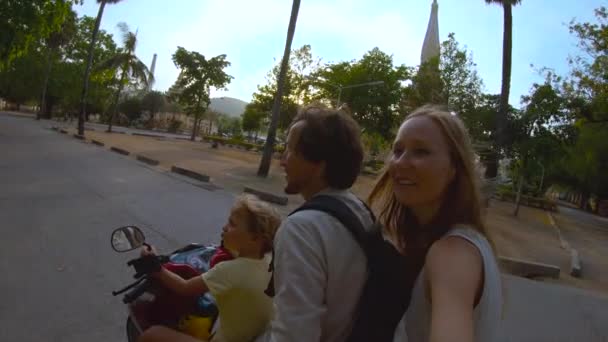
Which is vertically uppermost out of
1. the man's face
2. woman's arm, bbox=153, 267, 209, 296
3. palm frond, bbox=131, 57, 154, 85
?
palm frond, bbox=131, 57, 154, 85

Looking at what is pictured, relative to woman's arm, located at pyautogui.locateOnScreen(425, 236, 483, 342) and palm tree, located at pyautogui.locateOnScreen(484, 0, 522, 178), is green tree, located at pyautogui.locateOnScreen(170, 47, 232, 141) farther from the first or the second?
woman's arm, located at pyautogui.locateOnScreen(425, 236, 483, 342)

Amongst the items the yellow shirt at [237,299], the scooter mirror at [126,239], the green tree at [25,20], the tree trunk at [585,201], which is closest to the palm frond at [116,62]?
the green tree at [25,20]

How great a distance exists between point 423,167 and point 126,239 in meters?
1.42

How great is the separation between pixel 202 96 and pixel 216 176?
31.4m

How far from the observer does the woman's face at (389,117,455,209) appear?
133cm

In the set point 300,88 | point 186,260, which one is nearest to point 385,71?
point 300,88

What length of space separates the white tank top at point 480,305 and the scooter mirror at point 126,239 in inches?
50.2

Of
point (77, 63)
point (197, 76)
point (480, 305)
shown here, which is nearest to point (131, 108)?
point (77, 63)

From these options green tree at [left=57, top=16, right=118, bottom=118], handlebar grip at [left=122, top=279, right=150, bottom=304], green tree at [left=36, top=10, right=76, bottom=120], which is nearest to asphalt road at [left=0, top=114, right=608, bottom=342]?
handlebar grip at [left=122, top=279, right=150, bottom=304]

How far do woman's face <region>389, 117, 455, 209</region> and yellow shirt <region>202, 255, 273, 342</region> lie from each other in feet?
3.00

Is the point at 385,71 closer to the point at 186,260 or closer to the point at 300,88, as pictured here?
the point at 300,88

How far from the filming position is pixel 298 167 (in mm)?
1614

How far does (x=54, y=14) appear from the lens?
13.3 m

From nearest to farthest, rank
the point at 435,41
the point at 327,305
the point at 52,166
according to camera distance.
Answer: the point at 327,305 → the point at 52,166 → the point at 435,41
